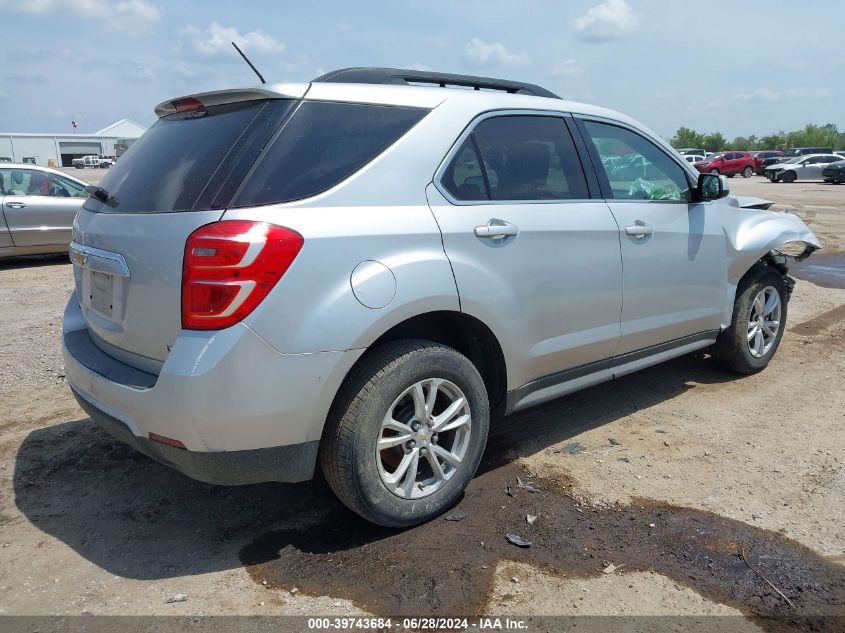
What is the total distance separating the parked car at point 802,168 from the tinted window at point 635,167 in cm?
3783

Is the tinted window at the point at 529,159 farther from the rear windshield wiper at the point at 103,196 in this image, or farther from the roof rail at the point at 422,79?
the rear windshield wiper at the point at 103,196

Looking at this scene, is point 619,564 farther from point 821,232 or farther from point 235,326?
point 821,232

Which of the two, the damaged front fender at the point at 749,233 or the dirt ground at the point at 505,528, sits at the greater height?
the damaged front fender at the point at 749,233

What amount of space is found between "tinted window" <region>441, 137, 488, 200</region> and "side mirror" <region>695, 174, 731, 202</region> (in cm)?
185

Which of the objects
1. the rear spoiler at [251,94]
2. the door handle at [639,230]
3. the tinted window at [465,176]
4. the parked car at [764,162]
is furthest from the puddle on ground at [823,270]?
the parked car at [764,162]

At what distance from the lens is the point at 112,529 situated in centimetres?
317

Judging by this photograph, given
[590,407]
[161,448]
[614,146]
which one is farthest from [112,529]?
[614,146]

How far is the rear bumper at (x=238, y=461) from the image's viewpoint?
2.65m

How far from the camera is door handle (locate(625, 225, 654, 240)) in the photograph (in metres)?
3.90

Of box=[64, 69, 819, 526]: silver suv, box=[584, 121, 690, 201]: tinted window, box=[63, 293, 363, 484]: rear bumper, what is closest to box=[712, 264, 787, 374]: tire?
box=[584, 121, 690, 201]: tinted window

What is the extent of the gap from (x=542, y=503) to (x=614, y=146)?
215 centimetres

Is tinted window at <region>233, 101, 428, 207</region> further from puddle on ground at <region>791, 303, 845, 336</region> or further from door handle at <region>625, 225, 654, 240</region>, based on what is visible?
puddle on ground at <region>791, 303, 845, 336</region>

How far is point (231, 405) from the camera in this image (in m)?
2.55

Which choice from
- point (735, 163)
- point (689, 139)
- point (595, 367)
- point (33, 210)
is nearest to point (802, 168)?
point (735, 163)
